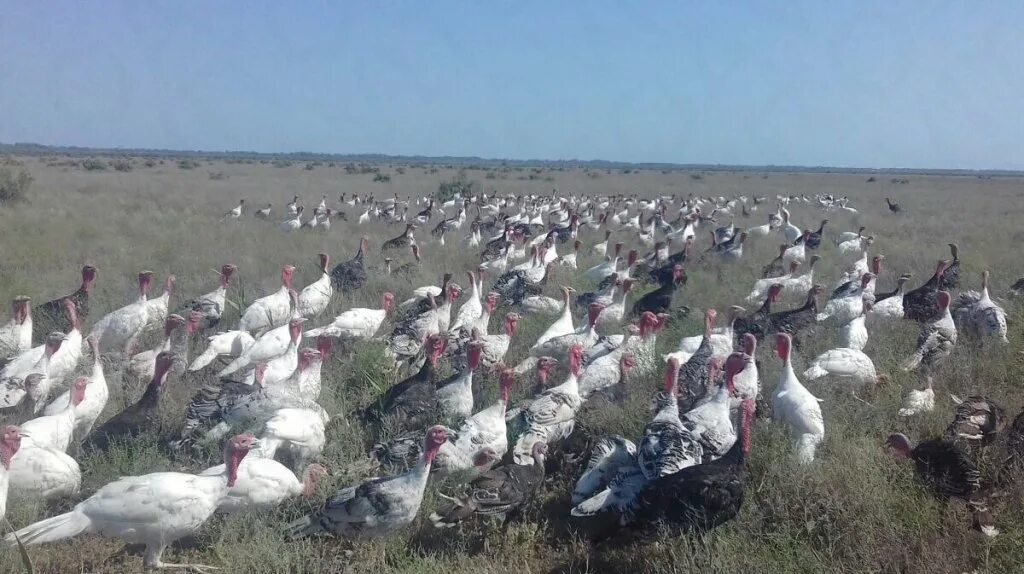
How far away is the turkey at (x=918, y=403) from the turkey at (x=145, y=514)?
18.7 ft

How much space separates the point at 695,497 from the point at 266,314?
6.83 m

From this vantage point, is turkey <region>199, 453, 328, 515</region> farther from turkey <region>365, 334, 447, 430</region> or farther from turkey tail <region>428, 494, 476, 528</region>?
turkey <region>365, 334, 447, 430</region>

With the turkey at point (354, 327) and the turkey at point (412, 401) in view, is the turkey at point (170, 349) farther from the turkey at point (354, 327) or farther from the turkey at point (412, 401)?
the turkey at point (412, 401)

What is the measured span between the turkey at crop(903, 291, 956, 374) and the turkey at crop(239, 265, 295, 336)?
7794 mm

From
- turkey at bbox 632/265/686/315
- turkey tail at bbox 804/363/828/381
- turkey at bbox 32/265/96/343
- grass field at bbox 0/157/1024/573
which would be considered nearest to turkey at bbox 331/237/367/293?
grass field at bbox 0/157/1024/573

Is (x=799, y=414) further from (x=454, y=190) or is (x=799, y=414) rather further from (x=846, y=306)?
(x=454, y=190)

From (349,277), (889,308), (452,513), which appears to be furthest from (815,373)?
(349,277)

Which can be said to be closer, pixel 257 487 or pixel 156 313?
pixel 257 487

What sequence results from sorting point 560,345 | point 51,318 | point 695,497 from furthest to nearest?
point 51,318
point 560,345
point 695,497

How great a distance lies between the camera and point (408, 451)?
226 inches

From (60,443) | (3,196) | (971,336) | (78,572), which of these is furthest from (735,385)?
(3,196)

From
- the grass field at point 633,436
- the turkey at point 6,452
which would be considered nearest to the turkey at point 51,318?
the grass field at point 633,436

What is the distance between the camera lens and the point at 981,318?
29.7 feet

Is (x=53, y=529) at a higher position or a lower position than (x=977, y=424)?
lower
